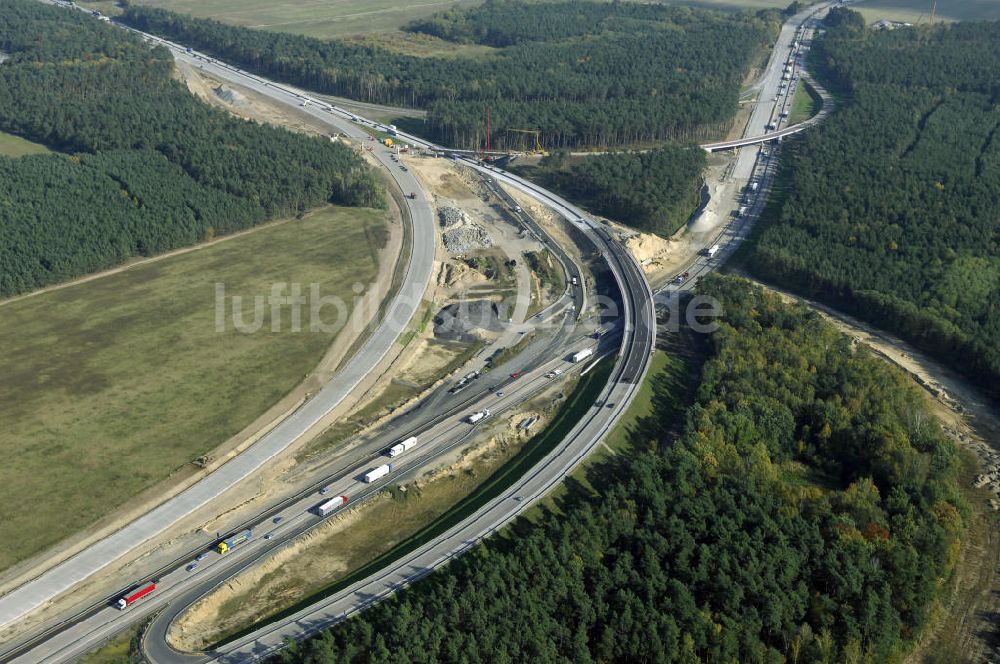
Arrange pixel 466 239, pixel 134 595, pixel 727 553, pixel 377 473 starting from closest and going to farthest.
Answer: pixel 134 595 → pixel 727 553 → pixel 377 473 → pixel 466 239

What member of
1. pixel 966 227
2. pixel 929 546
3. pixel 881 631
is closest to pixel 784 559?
pixel 881 631

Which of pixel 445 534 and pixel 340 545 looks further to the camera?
pixel 340 545

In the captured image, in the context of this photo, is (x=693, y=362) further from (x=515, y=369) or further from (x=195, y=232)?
(x=195, y=232)

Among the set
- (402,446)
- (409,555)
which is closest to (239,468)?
(402,446)

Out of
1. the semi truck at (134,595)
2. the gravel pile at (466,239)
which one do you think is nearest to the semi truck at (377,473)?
the semi truck at (134,595)

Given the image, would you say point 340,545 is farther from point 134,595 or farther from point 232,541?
point 134,595

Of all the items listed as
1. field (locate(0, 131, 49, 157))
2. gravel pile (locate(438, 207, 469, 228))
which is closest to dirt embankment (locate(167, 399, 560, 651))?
gravel pile (locate(438, 207, 469, 228))
